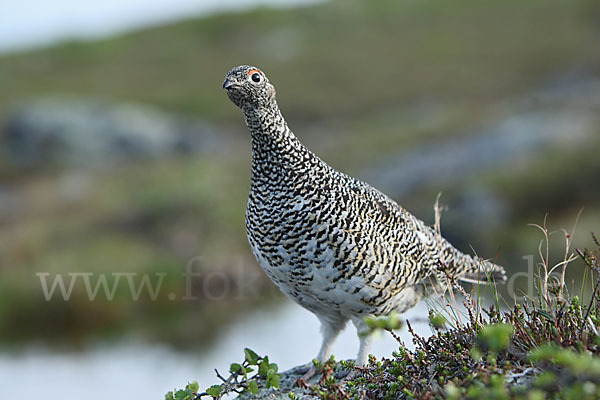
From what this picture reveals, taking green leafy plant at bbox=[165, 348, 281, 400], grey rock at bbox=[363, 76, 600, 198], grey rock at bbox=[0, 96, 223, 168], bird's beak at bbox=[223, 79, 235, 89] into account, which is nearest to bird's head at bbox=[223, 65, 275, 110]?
bird's beak at bbox=[223, 79, 235, 89]

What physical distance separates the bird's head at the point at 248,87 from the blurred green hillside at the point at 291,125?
5.87ft

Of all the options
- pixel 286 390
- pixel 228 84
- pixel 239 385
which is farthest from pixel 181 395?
pixel 228 84

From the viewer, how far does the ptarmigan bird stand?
4312 mm

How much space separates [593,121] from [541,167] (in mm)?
4314

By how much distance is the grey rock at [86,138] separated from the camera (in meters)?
30.2

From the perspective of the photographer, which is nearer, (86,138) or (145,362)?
(145,362)

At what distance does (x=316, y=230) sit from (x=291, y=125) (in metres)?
32.2

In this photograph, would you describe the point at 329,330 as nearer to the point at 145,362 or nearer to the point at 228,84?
the point at 228,84

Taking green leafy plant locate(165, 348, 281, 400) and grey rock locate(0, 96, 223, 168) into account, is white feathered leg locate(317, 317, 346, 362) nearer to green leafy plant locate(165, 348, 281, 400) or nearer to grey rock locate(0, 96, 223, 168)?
green leafy plant locate(165, 348, 281, 400)

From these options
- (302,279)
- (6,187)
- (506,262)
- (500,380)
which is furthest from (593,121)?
(6,187)

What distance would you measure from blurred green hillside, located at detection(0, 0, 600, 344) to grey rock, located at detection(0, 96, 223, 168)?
130 cm

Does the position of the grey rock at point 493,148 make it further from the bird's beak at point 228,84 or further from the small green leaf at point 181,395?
the small green leaf at point 181,395

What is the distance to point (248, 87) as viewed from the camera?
4406mm

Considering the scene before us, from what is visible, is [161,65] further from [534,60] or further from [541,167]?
[541,167]
